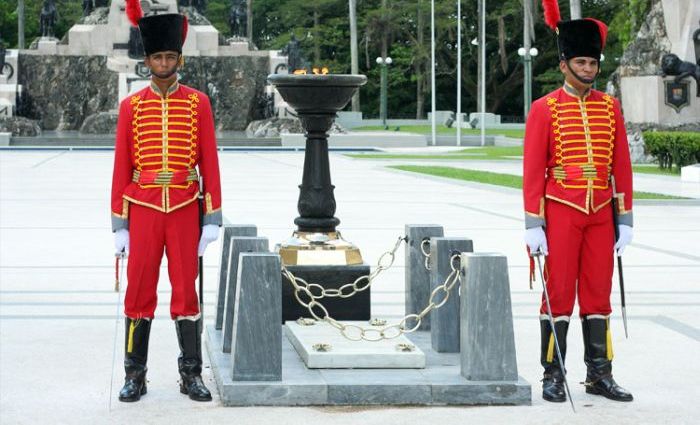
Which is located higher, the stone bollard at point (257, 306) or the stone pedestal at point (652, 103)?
the stone pedestal at point (652, 103)

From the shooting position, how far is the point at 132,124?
7.28 metres

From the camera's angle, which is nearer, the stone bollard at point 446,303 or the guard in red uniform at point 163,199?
the guard in red uniform at point 163,199

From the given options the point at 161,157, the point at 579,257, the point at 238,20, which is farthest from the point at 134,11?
the point at 238,20

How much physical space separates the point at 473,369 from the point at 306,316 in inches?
85.1

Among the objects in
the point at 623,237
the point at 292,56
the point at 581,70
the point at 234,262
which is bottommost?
the point at 234,262

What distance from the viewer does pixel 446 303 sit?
813 cm

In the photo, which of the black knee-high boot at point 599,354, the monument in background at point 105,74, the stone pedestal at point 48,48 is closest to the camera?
the black knee-high boot at point 599,354

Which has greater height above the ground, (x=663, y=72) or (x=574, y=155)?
(x=663, y=72)

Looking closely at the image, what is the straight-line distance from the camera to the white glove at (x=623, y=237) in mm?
7230

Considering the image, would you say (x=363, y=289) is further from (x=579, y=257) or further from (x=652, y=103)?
(x=652, y=103)

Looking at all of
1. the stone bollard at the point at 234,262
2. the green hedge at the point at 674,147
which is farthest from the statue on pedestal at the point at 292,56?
the stone bollard at the point at 234,262

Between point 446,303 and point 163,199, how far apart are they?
1.95m

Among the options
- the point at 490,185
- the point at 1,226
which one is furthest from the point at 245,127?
the point at 1,226

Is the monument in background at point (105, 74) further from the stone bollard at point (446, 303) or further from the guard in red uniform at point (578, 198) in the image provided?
the guard in red uniform at point (578, 198)
